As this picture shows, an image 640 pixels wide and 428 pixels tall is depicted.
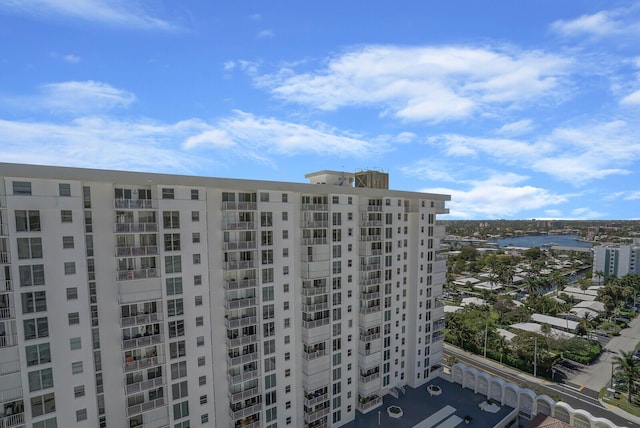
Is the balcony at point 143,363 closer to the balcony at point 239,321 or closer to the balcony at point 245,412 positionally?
the balcony at point 239,321

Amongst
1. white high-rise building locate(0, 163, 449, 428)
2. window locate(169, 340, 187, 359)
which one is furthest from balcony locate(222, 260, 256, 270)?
window locate(169, 340, 187, 359)

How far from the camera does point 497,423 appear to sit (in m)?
46.7

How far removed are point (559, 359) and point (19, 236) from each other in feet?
314

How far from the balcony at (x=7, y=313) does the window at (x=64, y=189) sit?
1060 centimetres

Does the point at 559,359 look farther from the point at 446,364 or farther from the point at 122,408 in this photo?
the point at 122,408

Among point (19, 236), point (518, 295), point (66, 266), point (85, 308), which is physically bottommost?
point (518, 295)

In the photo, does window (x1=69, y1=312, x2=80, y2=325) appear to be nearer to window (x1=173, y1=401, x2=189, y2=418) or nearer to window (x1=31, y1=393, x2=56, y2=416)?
window (x1=31, y1=393, x2=56, y2=416)

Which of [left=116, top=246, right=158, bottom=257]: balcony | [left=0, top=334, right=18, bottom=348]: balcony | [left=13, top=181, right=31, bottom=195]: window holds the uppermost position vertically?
[left=13, top=181, right=31, bottom=195]: window

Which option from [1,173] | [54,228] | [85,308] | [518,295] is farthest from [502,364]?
[1,173]

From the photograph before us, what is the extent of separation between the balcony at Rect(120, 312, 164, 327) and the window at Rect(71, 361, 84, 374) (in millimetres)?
4698

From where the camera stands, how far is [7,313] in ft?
88.4

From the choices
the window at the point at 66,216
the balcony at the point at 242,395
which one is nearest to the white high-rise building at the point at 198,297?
the window at the point at 66,216

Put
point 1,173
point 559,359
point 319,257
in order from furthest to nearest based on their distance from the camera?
point 559,359 < point 319,257 < point 1,173

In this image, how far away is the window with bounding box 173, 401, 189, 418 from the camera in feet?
113
